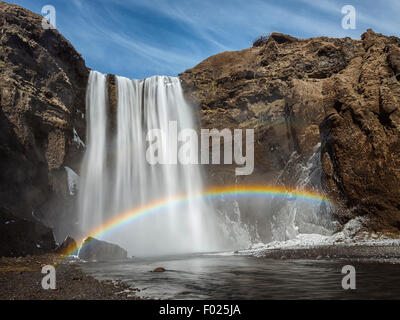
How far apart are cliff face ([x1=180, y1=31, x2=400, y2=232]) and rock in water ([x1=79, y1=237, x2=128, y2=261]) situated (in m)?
18.1

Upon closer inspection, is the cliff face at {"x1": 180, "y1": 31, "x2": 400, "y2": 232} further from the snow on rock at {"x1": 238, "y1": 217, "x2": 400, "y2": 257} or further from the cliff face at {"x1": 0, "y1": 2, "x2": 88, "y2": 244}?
the cliff face at {"x1": 0, "y1": 2, "x2": 88, "y2": 244}

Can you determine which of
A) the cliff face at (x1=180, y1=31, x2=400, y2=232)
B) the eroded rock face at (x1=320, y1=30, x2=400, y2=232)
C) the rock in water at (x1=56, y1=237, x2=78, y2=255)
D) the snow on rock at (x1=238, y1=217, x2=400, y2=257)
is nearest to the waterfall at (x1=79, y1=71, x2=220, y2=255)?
the cliff face at (x1=180, y1=31, x2=400, y2=232)

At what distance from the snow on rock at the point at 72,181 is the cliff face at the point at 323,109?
58.0 ft

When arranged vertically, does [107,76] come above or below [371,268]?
above

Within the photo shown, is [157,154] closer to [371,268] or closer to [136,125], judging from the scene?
[136,125]

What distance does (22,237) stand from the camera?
76.5 feet

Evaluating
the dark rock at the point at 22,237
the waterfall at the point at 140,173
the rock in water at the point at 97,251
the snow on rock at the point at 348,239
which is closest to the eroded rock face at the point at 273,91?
the waterfall at the point at 140,173

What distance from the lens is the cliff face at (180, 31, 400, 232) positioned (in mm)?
23906

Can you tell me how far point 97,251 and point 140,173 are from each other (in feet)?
59.9

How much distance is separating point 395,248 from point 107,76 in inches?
1497
